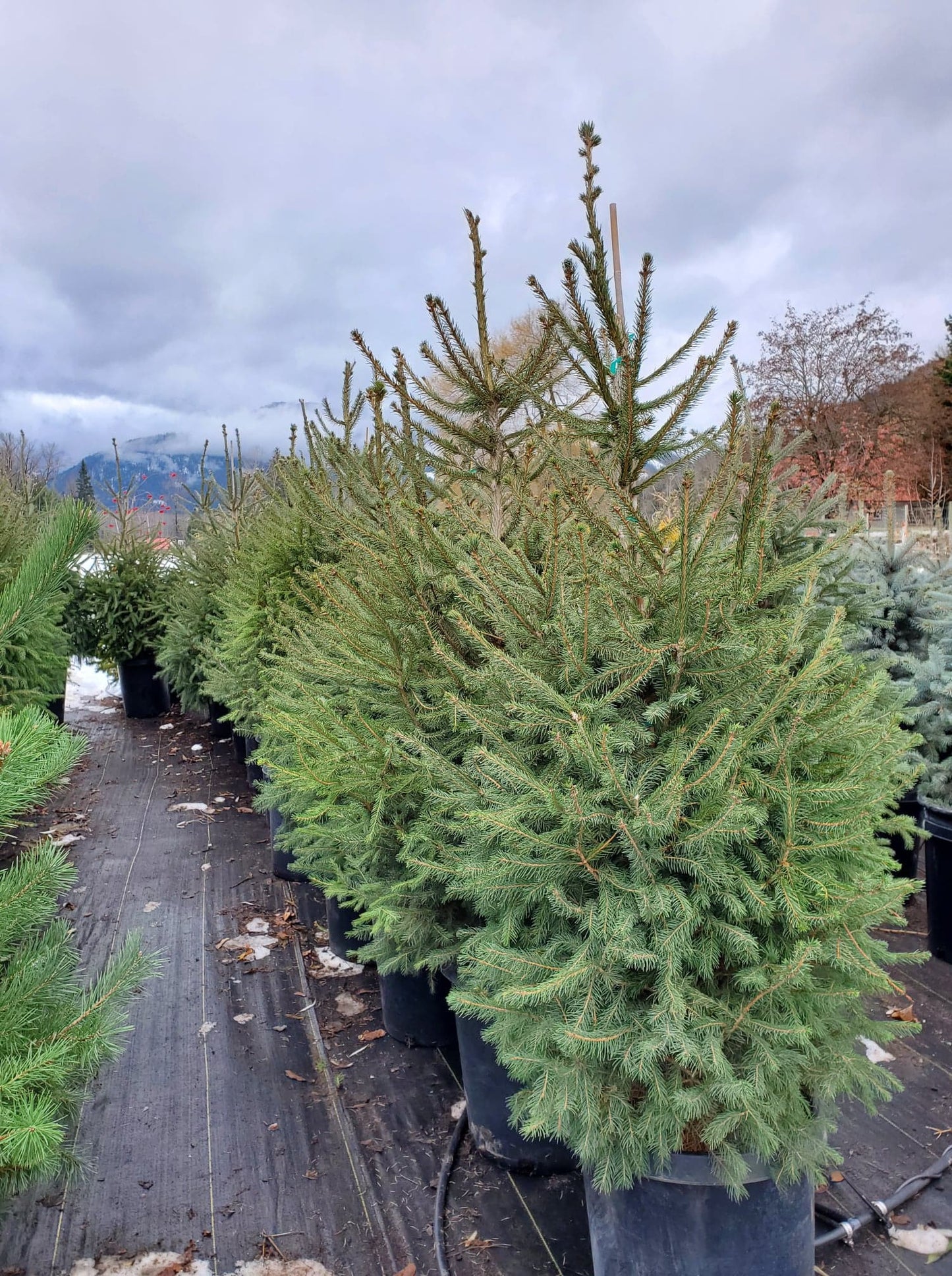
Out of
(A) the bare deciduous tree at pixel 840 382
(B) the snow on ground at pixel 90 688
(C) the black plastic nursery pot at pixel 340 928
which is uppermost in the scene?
(A) the bare deciduous tree at pixel 840 382

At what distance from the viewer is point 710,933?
1.88 metres

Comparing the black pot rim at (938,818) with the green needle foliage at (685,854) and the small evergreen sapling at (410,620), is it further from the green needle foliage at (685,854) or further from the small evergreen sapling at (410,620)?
the small evergreen sapling at (410,620)

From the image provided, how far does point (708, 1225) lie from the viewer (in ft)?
6.35

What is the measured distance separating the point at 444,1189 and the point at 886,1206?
146 cm

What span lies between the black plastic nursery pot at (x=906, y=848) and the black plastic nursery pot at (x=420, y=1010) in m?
3.02

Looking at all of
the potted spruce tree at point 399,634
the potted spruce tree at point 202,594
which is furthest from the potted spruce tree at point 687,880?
the potted spruce tree at point 202,594

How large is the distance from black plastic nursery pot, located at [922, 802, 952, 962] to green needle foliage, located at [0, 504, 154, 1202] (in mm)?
3834

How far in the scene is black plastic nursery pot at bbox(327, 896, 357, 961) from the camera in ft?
13.6

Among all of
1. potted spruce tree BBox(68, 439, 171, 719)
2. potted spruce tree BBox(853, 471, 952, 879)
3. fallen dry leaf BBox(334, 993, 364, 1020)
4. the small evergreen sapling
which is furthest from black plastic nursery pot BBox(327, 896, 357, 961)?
potted spruce tree BBox(68, 439, 171, 719)

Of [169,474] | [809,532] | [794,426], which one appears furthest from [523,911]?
[794,426]

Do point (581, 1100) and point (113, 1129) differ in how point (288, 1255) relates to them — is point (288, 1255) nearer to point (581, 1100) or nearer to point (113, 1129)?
point (113, 1129)

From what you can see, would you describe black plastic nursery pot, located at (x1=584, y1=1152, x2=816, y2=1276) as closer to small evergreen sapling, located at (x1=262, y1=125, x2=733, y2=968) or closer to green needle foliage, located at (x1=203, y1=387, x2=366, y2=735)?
small evergreen sapling, located at (x1=262, y1=125, x2=733, y2=968)

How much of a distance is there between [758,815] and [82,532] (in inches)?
64.7

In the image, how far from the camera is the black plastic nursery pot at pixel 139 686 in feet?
32.8
